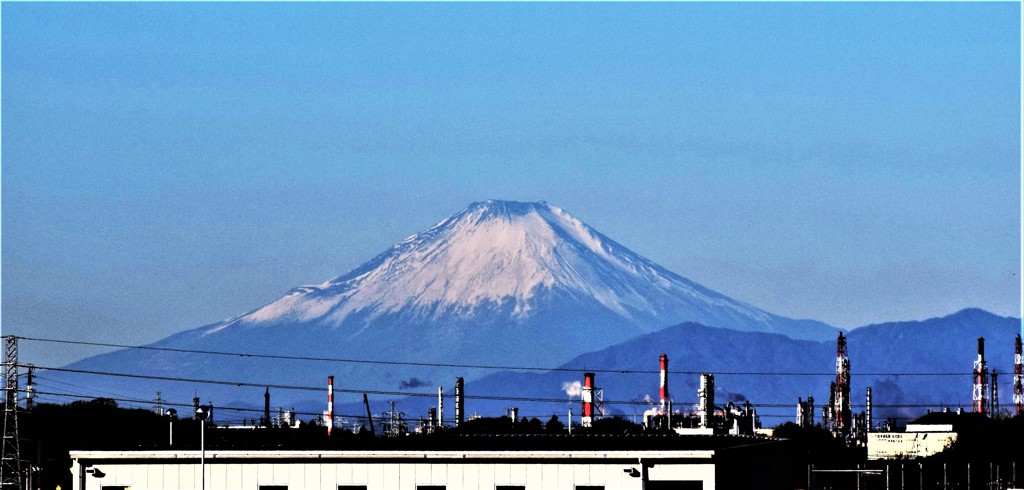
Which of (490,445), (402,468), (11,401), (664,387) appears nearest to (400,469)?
(402,468)

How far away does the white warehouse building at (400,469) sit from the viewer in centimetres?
6888

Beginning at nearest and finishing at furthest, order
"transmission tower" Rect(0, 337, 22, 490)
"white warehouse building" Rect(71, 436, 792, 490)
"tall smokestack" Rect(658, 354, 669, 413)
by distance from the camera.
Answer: "white warehouse building" Rect(71, 436, 792, 490) → "transmission tower" Rect(0, 337, 22, 490) → "tall smokestack" Rect(658, 354, 669, 413)

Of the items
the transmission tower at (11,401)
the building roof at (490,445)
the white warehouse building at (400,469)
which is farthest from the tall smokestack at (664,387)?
the white warehouse building at (400,469)

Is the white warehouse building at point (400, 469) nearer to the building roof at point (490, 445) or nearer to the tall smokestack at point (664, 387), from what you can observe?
the building roof at point (490, 445)

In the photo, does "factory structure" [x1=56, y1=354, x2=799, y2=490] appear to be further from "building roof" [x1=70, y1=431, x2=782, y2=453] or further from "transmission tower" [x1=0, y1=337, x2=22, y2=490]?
"transmission tower" [x1=0, y1=337, x2=22, y2=490]

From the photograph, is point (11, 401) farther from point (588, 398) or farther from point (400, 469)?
point (588, 398)

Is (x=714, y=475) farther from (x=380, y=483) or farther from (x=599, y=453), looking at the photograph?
(x=380, y=483)

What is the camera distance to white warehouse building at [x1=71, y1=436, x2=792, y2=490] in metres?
68.9

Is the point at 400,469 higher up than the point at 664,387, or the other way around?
the point at 664,387

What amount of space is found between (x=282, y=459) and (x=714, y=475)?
1530 centimetres

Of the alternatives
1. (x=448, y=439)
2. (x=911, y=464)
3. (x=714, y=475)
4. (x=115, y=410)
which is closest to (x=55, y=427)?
(x=115, y=410)

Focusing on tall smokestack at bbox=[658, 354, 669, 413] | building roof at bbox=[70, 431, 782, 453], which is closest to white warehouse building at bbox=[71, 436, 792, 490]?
building roof at bbox=[70, 431, 782, 453]

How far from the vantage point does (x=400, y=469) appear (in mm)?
69250

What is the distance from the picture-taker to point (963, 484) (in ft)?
484
